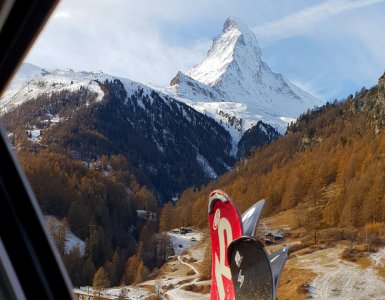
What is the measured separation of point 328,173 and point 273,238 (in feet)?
76.1

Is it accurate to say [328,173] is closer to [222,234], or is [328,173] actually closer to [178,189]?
[178,189]

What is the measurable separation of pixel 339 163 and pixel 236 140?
9731 centimetres

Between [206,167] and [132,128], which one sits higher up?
[132,128]

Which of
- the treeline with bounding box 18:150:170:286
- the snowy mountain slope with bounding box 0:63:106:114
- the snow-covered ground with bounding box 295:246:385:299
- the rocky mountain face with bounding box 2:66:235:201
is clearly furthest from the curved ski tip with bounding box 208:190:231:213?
the snowy mountain slope with bounding box 0:63:106:114

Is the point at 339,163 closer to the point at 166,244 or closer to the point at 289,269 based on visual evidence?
the point at 166,244

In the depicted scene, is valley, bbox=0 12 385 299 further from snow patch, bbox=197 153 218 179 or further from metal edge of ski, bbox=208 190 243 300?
metal edge of ski, bbox=208 190 243 300

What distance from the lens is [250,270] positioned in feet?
17.0

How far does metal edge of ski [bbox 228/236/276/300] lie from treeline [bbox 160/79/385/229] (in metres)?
46.2

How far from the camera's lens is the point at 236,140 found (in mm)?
166875

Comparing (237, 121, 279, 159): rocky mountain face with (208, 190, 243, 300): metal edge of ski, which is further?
(237, 121, 279, 159): rocky mountain face

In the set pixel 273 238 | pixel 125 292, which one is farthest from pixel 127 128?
pixel 125 292

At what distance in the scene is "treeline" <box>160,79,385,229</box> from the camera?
53.9 metres

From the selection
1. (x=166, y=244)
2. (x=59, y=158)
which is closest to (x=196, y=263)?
(x=166, y=244)

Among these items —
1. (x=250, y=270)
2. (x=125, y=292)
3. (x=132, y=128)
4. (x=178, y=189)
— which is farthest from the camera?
(x=132, y=128)
